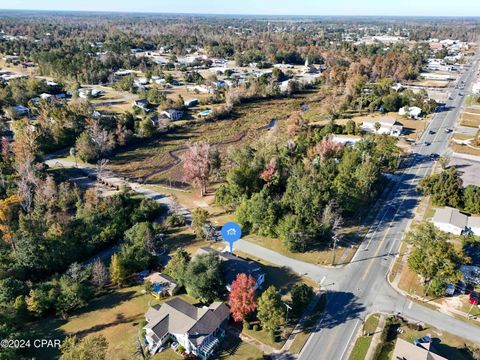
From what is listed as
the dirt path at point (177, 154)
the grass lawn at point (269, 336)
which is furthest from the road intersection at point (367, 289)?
the dirt path at point (177, 154)

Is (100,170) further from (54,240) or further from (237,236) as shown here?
(237,236)

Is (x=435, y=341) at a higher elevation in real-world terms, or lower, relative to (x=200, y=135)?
lower

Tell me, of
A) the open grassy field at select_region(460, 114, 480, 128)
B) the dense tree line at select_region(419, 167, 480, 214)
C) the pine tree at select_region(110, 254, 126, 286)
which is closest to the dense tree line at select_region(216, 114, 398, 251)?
the dense tree line at select_region(419, 167, 480, 214)

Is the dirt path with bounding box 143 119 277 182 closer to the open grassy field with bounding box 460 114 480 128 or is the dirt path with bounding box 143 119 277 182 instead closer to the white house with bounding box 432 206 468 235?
the white house with bounding box 432 206 468 235

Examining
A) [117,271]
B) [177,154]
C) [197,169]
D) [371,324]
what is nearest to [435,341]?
Result: [371,324]

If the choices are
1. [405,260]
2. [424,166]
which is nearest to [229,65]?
[424,166]
